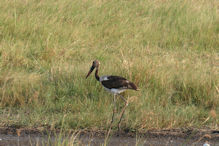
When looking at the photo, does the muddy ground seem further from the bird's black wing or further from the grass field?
the bird's black wing

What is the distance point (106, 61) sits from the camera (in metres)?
8.22

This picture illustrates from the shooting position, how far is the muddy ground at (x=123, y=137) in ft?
17.1

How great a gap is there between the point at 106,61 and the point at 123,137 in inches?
118

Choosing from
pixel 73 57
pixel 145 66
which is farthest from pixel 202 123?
pixel 73 57

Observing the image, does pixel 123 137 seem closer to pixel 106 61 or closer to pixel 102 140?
pixel 102 140

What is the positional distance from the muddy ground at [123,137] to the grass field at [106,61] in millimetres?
125

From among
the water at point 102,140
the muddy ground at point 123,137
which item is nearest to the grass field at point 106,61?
the muddy ground at point 123,137

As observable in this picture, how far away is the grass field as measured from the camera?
588 centimetres

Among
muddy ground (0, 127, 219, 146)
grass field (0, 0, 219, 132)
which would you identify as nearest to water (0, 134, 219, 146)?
muddy ground (0, 127, 219, 146)

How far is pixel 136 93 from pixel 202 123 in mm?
1123

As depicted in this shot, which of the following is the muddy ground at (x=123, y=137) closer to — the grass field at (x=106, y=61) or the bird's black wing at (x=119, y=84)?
the grass field at (x=106, y=61)

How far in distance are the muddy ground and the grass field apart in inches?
4.9

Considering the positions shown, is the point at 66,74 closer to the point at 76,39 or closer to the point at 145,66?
the point at 145,66

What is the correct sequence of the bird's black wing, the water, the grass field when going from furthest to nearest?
→ the grass field, the bird's black wing, the water
